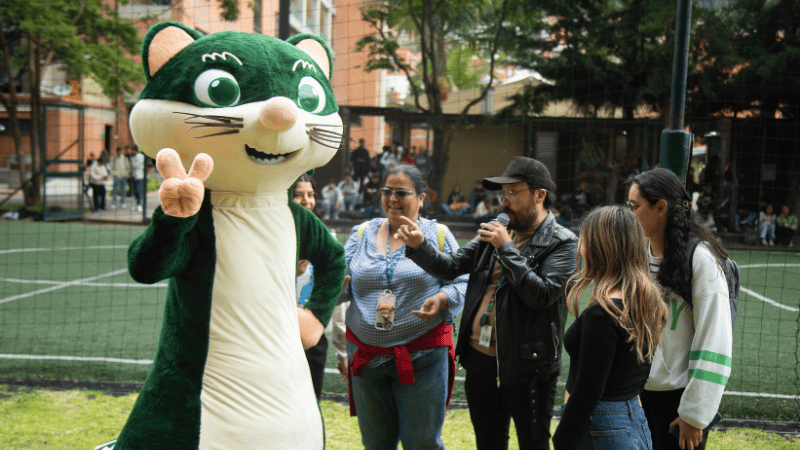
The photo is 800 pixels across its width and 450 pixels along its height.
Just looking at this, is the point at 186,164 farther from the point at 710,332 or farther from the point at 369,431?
the point at 710,332

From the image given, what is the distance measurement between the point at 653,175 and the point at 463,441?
6.38ft

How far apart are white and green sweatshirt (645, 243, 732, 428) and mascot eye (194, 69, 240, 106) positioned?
161 cm

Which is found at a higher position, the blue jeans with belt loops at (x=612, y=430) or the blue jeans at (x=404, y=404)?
the blue jeans with belt loops at (x=612, y=430)

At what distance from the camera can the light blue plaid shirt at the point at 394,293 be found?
106 inches

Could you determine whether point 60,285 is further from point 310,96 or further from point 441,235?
point 310,96

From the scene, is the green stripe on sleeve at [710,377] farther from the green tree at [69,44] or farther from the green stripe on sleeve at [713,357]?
the green tree at [69,44]

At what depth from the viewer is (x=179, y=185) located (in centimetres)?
173

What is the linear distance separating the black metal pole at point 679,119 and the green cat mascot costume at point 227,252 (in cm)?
199

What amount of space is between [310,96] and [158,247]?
0.72m

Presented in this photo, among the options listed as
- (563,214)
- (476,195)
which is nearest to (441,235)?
(476,195)

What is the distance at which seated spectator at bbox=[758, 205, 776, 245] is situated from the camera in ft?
37.4

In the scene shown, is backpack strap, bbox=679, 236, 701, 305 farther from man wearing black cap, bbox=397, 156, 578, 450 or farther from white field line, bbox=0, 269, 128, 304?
white field line, bbox=0, 269, 128, 304

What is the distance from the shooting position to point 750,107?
1194cm

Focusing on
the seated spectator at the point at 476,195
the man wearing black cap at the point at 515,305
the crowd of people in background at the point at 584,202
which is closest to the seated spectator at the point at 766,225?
the crowd of people in background at the point at 584,202
